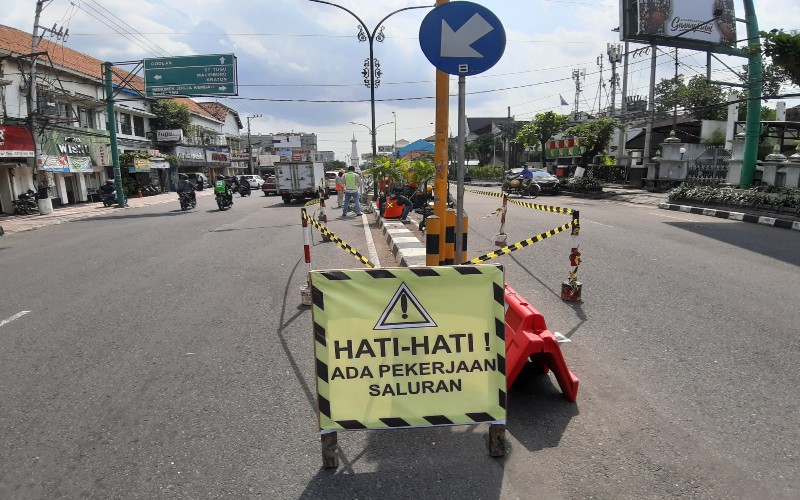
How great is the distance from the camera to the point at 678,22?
74.5 feet

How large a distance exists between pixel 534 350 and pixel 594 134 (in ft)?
97.5

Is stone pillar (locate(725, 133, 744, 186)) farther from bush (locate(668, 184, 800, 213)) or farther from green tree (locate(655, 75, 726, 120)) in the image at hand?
green tree (locate(655, 75, 726, 120))

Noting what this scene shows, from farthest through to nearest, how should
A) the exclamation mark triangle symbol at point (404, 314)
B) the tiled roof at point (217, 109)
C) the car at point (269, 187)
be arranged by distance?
the tiled roof at point (217, 109) → the car at point (269, 187) → the exclamation mark triangle symbol at point (404, 314)

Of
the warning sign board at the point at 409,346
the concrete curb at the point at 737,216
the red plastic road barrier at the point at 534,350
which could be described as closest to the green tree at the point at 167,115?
the concrete curb at the point at 737,216

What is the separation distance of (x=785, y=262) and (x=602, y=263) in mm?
3053

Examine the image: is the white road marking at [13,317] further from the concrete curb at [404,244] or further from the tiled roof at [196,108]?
the tiled roof at [196,108]

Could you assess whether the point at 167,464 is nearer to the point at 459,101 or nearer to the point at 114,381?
the point at 114,381

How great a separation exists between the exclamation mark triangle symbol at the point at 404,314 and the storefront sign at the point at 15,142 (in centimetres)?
2271

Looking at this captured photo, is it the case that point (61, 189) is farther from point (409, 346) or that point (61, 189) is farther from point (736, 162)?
point (736, 162)

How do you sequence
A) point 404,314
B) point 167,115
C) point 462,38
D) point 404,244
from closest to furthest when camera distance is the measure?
1. point 404,314
2. point 462,38
3. point 404,244
4. point 167,115

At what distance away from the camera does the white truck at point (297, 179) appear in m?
24.9

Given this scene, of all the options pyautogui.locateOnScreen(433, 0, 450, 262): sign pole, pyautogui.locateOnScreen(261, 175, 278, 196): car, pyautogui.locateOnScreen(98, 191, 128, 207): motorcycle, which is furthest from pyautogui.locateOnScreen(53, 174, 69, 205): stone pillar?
pyautogui.locateOnScreen(433, 0, 450, 262): sign pole

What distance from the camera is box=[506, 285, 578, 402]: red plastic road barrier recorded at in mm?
3475

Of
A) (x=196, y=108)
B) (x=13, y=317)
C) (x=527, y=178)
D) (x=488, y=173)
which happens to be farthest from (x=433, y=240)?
(x=196, y=108)
